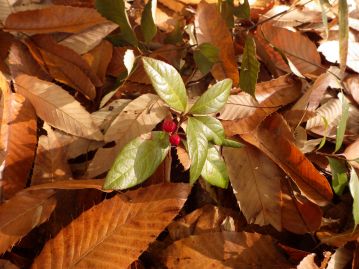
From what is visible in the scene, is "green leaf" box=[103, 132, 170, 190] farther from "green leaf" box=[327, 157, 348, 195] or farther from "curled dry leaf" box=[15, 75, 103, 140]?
"green leaf" box=[327, 157, 348, 195]

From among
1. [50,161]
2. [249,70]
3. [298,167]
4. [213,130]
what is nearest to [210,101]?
[213,130]

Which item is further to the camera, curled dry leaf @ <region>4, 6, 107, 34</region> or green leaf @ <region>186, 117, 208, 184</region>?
curled dry leaf @ <region>4, 6, 107, 34</region>

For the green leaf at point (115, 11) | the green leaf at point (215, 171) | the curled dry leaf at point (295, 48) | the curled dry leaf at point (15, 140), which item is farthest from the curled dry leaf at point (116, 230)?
the curled dry leaf at point (295, 48)

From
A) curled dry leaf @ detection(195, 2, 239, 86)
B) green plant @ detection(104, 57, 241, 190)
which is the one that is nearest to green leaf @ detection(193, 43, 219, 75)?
curled dry leaf @ detection(195, 2, 239, 86)

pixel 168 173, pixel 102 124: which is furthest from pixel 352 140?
pixel 102 124

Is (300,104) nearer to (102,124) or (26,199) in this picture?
(102,124)

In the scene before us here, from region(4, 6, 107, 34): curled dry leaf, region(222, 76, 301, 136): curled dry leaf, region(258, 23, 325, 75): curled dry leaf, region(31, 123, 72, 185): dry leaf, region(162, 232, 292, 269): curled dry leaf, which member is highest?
region(4, 6, 107, 34): curled dry leaf

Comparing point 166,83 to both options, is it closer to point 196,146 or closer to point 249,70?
point 196,146
